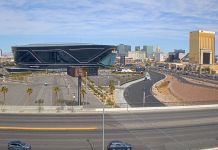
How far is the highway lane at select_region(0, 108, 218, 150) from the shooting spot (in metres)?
17.1

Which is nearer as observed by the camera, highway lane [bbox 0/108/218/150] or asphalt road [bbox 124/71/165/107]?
highway lane [bbox 0/108/218/150]

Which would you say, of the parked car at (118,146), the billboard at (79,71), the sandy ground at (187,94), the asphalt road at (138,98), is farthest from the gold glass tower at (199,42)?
the parked car at (118,146)

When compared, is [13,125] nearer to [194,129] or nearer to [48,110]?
[48,110]

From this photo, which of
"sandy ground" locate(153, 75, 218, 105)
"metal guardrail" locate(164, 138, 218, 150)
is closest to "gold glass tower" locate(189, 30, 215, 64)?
"sandy ground" locate(153, 75, 218, 105)

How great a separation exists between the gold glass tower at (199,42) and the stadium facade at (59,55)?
7632 cm

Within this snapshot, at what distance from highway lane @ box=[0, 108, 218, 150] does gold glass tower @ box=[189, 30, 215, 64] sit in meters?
150

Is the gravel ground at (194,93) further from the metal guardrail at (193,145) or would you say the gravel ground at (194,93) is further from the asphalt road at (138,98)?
the metal guardrail at (193,145)

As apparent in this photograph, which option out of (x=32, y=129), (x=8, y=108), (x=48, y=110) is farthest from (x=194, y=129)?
(x=8, y=108)

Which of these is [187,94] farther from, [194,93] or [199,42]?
[199,42]

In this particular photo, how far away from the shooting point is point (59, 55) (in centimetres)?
12312

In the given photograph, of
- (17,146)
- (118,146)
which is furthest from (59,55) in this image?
(118,146)

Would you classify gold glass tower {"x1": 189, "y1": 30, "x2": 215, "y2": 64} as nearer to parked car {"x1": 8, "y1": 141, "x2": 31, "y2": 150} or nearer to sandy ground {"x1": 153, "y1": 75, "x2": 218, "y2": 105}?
sandy ground {"x1": 153, "y1": 75, "x2": 218, "y2": 105}

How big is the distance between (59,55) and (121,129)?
107 m

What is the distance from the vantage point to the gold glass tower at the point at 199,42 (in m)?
168
